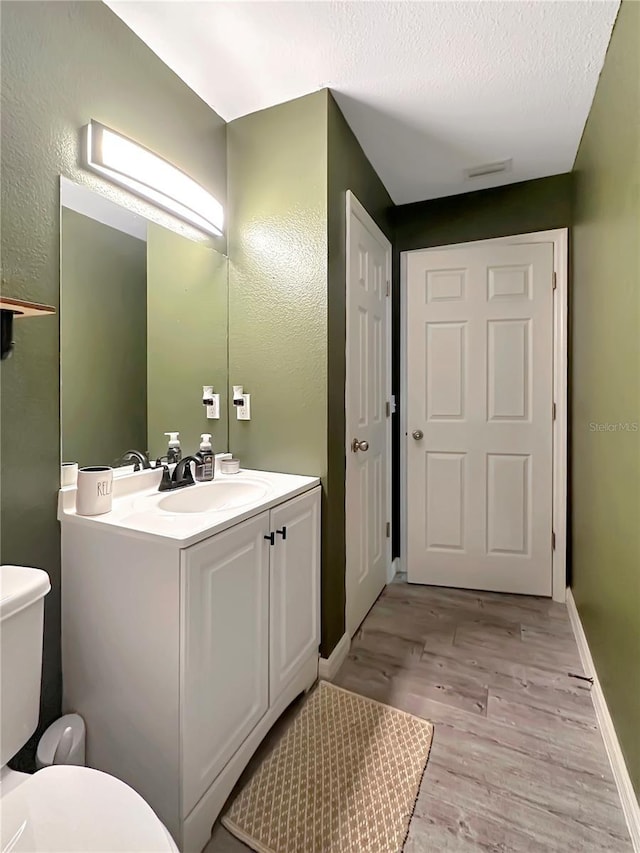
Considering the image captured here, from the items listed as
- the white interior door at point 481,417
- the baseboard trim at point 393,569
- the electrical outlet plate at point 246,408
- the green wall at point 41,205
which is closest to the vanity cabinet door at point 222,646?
the green wall at point 41,205

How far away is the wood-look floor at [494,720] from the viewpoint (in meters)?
1.11

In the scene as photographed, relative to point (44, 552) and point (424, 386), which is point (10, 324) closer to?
point (44, 552)

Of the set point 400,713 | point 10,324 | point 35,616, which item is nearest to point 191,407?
point 10,324

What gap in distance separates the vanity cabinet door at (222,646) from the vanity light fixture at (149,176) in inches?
46.9

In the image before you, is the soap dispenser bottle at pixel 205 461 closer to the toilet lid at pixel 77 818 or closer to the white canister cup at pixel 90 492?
the white canister cup at pixel 90 492

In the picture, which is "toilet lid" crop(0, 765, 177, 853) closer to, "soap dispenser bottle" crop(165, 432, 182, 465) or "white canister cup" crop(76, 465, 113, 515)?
"white canister cup" crop(76, 465, 113, 515)

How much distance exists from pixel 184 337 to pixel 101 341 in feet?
1.30

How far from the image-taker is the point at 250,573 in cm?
124

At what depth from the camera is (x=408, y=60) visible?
1.51 m

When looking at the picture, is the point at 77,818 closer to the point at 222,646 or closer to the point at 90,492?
the point at 222,646

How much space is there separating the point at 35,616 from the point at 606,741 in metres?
1.76

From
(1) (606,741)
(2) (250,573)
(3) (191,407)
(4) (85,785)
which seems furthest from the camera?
(3) (191,407)

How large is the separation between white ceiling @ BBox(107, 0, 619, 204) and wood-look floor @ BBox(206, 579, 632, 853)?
2.39 metres

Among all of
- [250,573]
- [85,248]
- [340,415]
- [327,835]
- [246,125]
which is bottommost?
[327,835]
